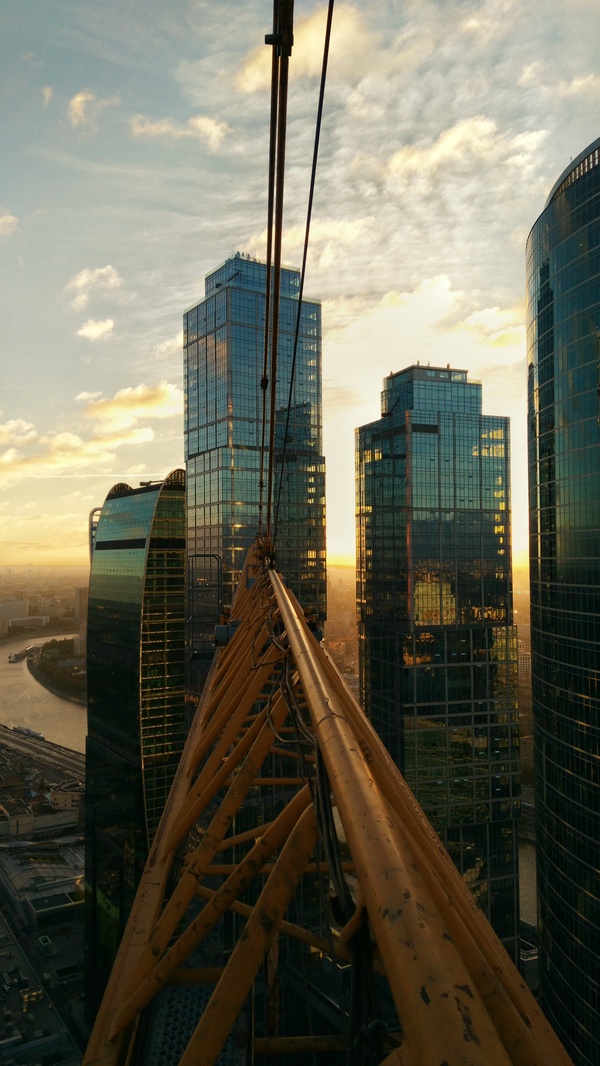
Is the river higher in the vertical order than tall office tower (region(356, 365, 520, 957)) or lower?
lower

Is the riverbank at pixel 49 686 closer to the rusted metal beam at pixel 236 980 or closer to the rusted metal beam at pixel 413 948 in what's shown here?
the rusted metal beam at pixel 236 980

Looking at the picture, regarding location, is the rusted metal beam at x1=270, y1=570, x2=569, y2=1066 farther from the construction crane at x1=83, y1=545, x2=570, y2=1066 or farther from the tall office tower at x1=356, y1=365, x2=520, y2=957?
the tall office tower at x1=356, y1=365, x2=520, y2=957

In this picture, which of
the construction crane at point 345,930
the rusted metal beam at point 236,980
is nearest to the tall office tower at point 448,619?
the construction crane at point 345,930

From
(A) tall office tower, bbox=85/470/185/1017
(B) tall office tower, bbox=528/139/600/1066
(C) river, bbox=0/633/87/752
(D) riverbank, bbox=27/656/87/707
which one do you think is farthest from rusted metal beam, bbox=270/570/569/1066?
(D) riverbank, bbox=27/656/87/707

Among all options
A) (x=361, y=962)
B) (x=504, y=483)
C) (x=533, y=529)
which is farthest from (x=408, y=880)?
(x=504, y=483)

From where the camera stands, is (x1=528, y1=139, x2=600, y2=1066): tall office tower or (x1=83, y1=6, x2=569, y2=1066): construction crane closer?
(x1=83, y1=6, x2=569, y2=1066): construction crane

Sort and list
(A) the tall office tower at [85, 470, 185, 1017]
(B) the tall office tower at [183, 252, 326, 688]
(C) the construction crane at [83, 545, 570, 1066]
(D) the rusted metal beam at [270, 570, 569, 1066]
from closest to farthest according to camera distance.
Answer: (D) the rusted metal beam at [270, 570, 569, 1066] < (C) the construction crane at [83, 545, 570, 1066] < (A) the tall office tower at [85, 470, 185, 1017] < (B) the tall office tower at [183, 252, 326, 688]

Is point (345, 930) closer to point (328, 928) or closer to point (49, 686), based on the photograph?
point (328, 928)

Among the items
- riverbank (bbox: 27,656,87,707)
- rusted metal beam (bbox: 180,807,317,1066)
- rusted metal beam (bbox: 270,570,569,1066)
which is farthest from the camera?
riverbank (bbox: 27,656,87,707)
